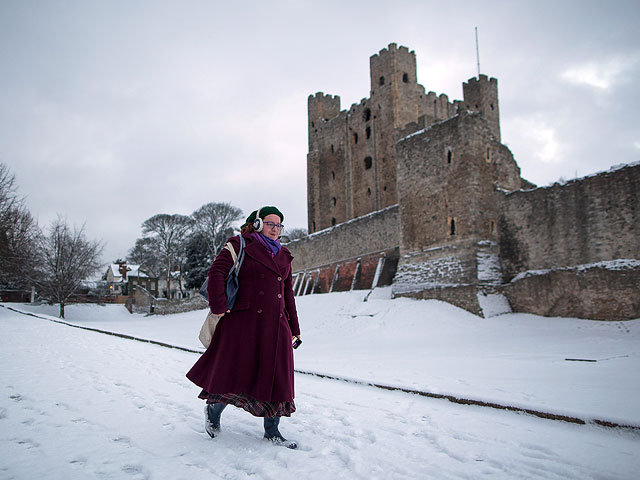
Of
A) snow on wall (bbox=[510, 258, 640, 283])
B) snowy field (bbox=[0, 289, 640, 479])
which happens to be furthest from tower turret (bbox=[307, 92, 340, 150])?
snowy field (bbox=[0, 289, 640, 479])

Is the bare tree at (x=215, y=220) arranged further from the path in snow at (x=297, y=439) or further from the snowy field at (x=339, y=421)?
the path in snow at (x=297, y=439)

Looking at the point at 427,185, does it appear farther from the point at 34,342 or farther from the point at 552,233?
the point at 34,342

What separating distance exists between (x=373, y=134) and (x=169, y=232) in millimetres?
20901

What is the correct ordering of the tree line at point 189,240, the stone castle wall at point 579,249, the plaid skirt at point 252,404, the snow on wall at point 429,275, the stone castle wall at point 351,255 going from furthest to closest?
the tree line at point 189,240 < the stone castle wall at point 351,255 < the snow on wall at point 429,275 < the stone castle wall at point 579,249 < the plaid skirt at point 252,404

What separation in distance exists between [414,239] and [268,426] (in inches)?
564

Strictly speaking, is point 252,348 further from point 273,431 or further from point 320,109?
point 320,109

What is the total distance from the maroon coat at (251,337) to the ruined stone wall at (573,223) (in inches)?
445

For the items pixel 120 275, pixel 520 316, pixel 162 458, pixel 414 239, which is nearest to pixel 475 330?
pixel 520 316

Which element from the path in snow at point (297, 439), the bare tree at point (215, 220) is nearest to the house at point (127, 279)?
the bare tree at point (215, 220)

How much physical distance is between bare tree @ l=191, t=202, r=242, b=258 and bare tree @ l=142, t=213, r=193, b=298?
219cm

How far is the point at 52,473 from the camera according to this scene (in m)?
2.45

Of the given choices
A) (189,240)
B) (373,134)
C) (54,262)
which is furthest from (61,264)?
(373,134)

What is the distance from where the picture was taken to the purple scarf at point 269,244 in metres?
3.66

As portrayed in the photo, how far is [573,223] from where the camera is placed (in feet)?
41.0
